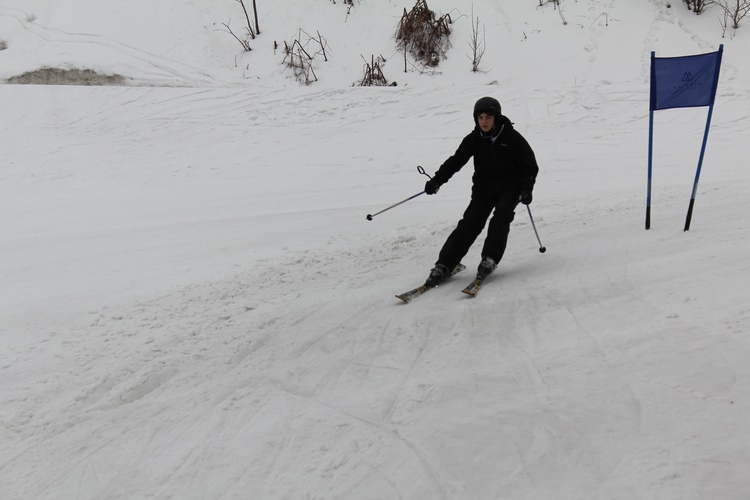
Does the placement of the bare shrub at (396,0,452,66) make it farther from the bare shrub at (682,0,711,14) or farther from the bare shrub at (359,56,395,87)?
the bare shrub at (682,0,711,14)

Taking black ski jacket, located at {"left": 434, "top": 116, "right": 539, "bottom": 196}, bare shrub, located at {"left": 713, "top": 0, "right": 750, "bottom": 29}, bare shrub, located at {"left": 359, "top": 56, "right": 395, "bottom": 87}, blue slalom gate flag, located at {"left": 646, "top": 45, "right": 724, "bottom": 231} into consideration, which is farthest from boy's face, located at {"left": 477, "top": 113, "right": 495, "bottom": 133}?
bare shrub, located at {"left": 713, "top": 0, "right": 750, "bottom": 29}

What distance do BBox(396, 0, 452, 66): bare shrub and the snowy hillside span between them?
0.59 metres

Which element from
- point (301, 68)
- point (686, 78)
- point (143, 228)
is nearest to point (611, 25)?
point (301, 68)

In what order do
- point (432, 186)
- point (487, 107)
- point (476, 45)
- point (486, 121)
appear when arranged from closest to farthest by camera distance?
point (487, 107) < point (486, 121) < point (432, 186) < point (476, 45)

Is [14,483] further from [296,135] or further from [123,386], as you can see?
[296,135]

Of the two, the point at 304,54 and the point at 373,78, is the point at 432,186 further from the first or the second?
the point at 304,54

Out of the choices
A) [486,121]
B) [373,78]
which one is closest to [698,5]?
[373,78]

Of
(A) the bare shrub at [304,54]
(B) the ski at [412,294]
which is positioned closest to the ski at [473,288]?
(B) the ski at [412,294]

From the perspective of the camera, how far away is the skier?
549 centimetres

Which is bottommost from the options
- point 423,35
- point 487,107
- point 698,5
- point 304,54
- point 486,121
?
point 486,121

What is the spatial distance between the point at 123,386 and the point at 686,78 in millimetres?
5674

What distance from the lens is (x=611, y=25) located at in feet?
51.6

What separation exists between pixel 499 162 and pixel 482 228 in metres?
0.62

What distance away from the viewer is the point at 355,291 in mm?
6039
